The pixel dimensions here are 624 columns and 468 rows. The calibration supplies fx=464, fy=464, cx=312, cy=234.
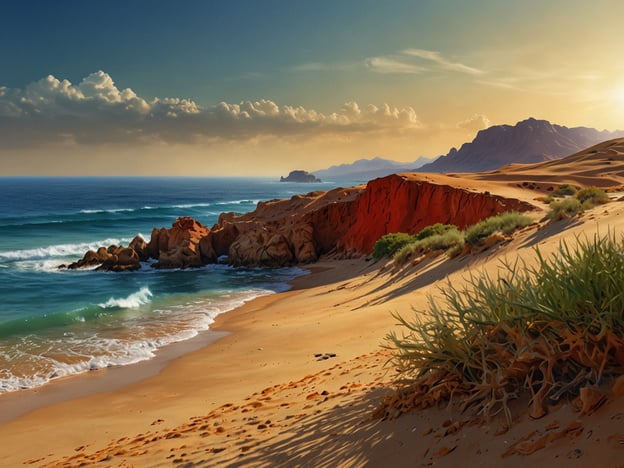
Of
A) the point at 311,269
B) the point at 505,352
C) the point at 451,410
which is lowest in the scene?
the point at 311,269

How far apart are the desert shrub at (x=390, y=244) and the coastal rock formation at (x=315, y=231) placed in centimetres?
473

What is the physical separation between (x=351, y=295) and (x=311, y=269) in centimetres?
1216

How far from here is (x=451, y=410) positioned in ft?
11.4

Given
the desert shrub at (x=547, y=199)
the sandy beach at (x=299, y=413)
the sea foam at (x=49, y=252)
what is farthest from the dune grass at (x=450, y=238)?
the sea foam at (x=49, y=252)

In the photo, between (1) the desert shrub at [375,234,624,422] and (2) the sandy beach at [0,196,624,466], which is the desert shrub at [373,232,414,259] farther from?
(1) the desert shrub at [375,234,624,422]

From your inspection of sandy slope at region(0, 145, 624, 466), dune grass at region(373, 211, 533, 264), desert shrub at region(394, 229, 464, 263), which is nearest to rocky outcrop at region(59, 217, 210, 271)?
dune grass at region(373, 211, 533, 264)

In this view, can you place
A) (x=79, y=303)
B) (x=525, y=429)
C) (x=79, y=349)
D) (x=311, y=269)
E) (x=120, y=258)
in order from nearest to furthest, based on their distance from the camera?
(x=525, y=429)
(x=79, y=349)
(x=79, y=303)
(x=311, y=269)
(x=120, y=258)

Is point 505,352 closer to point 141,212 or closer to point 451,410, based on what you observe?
point 451,410

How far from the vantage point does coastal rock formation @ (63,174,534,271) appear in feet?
90.3

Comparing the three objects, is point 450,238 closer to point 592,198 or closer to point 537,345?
point 592,198

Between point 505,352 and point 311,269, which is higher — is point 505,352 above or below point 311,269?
above

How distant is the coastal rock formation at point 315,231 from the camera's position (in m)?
27.5

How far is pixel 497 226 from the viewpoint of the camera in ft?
46.4

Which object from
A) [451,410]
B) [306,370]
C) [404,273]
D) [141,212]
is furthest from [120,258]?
[141,212]
